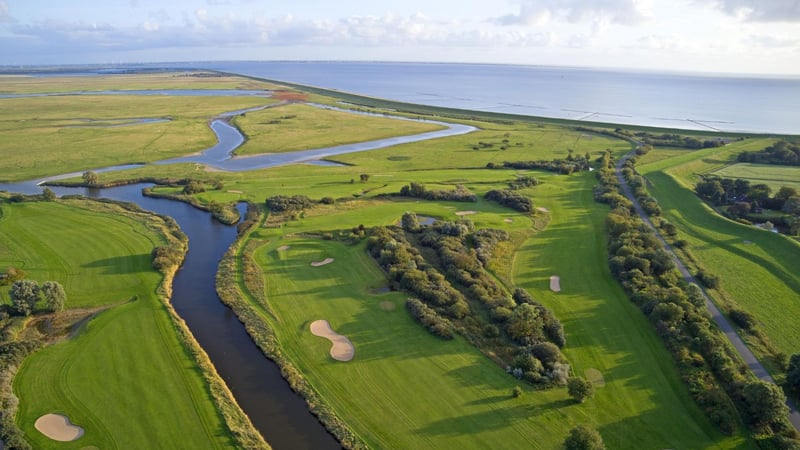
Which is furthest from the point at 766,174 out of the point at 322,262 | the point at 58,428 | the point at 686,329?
the point at 58,428

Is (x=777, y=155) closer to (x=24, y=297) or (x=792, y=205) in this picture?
(x=792, y=205)

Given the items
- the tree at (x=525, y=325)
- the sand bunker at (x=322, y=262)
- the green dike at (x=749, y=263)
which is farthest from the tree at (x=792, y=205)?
the sand bunker at (x=322, y=262)

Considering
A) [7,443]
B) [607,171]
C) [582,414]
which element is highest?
[607,171]

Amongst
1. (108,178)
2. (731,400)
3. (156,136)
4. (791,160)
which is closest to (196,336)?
(731,400)

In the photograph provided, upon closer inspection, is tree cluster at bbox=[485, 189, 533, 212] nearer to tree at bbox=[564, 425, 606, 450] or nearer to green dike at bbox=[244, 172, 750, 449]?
green dike at bbox=[244, 172, 750, 449]

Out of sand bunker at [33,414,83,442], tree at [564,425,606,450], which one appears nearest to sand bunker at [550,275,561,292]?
tree at [564,425,606,450]

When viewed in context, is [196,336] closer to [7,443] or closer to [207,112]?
[7,443]
